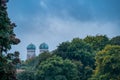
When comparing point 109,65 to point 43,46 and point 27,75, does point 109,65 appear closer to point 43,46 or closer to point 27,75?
point 27,75

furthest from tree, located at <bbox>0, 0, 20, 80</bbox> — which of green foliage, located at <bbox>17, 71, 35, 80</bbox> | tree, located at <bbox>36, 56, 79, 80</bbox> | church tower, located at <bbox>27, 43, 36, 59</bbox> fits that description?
church tower, located at <bbox>27, 43, 36, 59</bbox>

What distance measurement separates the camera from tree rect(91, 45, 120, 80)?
202 feet

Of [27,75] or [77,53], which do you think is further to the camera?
[27,75]

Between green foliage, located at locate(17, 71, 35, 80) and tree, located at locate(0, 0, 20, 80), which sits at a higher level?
green foliage, located at locate(17, 71, 35, 80)

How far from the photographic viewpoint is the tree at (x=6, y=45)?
2212cm

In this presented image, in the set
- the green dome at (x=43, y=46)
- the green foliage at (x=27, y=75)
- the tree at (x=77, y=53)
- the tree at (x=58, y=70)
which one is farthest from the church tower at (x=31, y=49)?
the tree at (x=58, y=70)

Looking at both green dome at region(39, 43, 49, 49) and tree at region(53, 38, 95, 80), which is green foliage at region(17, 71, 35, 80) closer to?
tree at region(53, 38, 95, 80)

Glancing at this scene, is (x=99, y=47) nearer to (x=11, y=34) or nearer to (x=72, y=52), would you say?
(x=72, y=52)

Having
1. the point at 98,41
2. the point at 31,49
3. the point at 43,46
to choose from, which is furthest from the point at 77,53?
the point at 31,49

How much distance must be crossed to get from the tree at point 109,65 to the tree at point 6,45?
38.1 m

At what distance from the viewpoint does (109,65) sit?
61969 millimetres

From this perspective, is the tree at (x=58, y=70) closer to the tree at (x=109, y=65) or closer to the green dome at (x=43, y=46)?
the tree at (x=109, y=65)

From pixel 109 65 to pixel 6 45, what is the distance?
40.0 m

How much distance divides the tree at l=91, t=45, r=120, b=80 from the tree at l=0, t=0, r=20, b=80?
38.1 m
